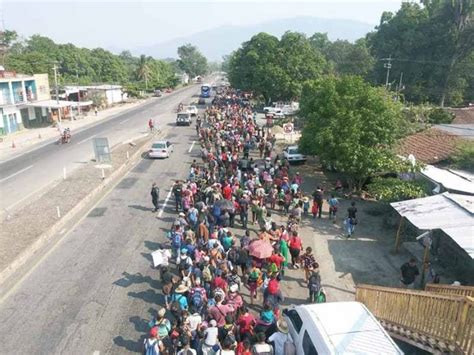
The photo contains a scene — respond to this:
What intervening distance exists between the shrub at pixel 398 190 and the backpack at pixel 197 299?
33.1ft

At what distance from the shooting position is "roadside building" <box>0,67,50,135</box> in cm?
4284

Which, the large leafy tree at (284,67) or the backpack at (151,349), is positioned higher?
the large leafy tree at (284,67)

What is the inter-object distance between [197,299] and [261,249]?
2967 mm

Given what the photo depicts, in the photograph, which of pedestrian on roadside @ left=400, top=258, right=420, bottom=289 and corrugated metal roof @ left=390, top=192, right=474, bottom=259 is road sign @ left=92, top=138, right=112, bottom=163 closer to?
corrugated metal roof @ left=390, top=192, right=474, bottom=259

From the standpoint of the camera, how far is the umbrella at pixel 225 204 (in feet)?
54.4

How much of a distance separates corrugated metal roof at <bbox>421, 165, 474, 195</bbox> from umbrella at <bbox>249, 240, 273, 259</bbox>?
8102 mm

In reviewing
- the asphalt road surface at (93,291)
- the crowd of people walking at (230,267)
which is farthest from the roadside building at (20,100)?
the crowd of people walking at (230,267)

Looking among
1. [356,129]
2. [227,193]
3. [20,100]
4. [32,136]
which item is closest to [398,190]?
[356,129]

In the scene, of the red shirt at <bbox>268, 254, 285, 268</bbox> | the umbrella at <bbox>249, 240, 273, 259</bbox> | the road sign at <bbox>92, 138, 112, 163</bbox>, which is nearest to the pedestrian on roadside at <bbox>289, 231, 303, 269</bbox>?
the umbrella at <bbox>249, 240, 273, 259</bbox>

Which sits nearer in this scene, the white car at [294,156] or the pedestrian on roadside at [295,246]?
the pedestrian on roadside at [295,246]

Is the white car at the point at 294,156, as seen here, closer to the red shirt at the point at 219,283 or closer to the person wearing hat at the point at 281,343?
the red shirt at the point at 219,283

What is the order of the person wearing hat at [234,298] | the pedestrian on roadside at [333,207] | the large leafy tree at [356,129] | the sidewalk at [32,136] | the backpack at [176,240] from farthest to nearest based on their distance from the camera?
the sidewalk at [32,136]
the large leafy tree at [356,129]
the pedestrian on roadside at [333,207]
the backpack at [176,240]
the person wearing hat at [234,298]

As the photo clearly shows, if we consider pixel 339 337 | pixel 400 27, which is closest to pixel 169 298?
pixel 339 337

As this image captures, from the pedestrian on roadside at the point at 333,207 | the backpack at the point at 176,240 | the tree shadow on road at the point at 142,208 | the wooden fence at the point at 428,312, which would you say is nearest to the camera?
the wooden fence at the point at 428,312
